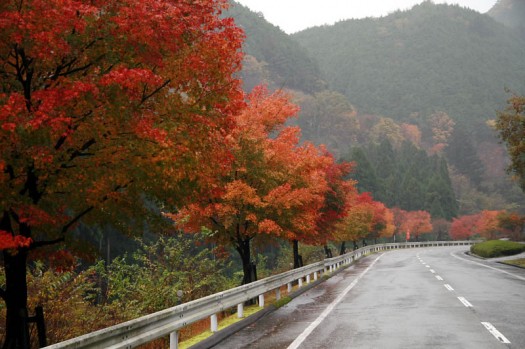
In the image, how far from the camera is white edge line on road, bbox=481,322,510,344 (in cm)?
817

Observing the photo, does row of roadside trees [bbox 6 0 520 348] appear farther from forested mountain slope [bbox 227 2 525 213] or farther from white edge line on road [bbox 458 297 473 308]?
forested mountain slope [bbox 227 2 525 213]

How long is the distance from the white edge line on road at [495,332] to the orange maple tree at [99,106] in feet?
18.1

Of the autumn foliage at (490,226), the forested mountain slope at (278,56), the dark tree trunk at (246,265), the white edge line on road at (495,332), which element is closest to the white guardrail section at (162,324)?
the dark tree trunk at (246,265)

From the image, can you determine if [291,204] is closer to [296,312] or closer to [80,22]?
[296,312]

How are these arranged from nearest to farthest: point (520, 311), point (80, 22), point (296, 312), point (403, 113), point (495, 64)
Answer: point (80, 22), point (520, 311), point (296, 312), point (403, 113), point (495, 64)

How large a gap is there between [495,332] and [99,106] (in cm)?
756

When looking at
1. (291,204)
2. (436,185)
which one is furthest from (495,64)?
(291,204)

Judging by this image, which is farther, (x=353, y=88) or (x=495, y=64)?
(x=495, y=64)

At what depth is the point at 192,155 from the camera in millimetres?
7719

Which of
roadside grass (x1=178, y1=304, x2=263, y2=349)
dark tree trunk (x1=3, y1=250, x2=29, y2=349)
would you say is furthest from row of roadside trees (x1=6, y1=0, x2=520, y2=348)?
roadside grass (x1=178, y1=304, x2=263, y2=349)

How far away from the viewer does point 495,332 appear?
29.1 feet

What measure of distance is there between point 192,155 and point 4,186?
2594 millimetres

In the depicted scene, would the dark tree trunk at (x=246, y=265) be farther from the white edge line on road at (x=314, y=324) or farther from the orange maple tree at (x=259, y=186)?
the white edge line on road at (x=314, y=324)

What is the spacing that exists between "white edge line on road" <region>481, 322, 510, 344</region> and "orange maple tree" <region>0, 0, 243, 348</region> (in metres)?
5.52
